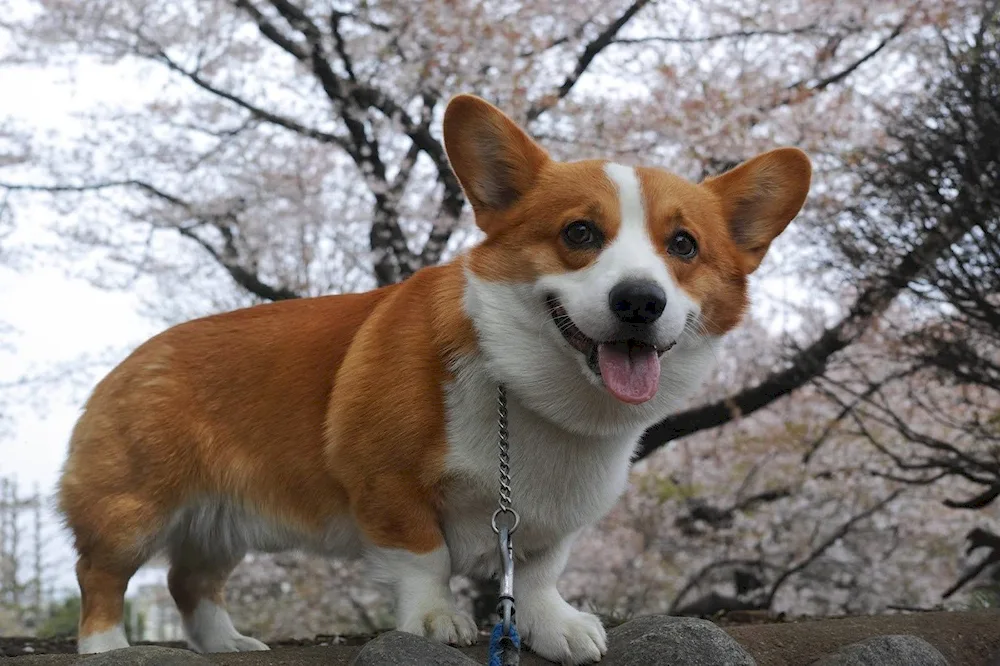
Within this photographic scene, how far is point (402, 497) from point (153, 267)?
5547mm

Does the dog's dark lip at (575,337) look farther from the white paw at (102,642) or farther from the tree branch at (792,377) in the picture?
the tree branch at (792,377)

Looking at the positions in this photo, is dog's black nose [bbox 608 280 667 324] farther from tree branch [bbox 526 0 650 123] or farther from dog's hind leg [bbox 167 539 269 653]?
tree branch [bbox 526 0 650 123]

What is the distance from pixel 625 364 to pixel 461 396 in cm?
53

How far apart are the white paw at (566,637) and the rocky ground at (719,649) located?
0.04m

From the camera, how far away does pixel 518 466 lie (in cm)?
253

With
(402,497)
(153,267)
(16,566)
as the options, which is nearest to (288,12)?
(153,267)

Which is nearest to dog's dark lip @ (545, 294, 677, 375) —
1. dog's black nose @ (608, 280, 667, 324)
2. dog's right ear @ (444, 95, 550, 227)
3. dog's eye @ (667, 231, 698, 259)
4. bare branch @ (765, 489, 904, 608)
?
dog's black nose @ (608, 280, 667, 324)

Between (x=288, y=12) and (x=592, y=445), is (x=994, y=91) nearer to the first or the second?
(x=592, y=445)

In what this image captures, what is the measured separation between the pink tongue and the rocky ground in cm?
79

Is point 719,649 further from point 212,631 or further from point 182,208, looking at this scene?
point 182,208

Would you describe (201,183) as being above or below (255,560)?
above

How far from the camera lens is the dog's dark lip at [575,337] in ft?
7.41

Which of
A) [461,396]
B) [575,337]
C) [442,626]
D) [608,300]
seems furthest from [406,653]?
[608,300]

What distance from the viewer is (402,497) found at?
8.43 feet
